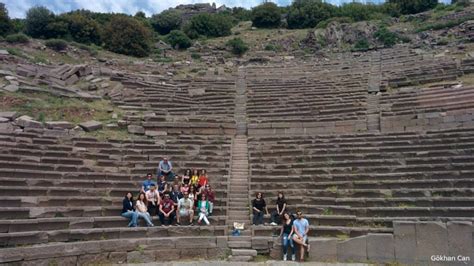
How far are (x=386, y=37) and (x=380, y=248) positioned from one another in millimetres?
32476

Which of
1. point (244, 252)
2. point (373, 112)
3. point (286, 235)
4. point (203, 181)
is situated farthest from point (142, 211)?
point (373, 112)

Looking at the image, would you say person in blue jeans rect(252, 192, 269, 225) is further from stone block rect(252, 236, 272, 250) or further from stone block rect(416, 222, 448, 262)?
stone block rect(416, 222, 448, 262)

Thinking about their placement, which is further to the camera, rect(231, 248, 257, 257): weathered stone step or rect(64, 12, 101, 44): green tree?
rect(64, 12, 101, 44): green tree

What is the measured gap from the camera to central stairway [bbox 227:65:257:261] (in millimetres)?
12838

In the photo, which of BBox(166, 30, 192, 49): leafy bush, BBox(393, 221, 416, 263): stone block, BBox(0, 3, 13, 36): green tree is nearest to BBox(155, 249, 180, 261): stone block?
BBox(393, 221, 416, 263): stone block

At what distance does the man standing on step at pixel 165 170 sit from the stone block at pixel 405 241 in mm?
7701

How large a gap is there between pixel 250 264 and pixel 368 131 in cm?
1029

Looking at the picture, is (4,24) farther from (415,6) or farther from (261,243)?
(415,6)

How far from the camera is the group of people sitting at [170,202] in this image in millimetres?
13453

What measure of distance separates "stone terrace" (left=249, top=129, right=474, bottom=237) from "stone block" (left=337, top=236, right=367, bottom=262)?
22.1 inches

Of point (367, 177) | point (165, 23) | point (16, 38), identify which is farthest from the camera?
point (165, 23)

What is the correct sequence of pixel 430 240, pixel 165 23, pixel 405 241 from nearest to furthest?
pixel 430 240 < pixel 405 241 < pixel 165 23

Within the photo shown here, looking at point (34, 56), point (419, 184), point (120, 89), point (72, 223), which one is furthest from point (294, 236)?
point (34, 56)

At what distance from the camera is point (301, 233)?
40.2 feet
